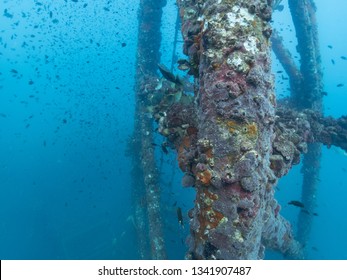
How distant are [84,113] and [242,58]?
36453 mm

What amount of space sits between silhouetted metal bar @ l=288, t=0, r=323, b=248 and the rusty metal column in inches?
288

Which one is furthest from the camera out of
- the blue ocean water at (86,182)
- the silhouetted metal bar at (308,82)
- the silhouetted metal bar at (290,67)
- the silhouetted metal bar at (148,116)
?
the blue ocean water at (86,182)

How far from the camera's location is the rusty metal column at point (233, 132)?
2.93 meters

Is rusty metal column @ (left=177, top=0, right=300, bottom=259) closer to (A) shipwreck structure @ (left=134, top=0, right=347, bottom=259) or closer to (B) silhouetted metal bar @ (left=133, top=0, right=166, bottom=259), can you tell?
(A) shipwreck structure @ (left=134, top=0, right=347, bottom=259)

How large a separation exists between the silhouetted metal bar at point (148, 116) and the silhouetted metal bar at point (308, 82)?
4945mm

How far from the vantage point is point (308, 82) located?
402 inches

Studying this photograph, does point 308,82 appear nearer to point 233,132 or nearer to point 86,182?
point 233,132

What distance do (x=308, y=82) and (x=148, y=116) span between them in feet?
18.1

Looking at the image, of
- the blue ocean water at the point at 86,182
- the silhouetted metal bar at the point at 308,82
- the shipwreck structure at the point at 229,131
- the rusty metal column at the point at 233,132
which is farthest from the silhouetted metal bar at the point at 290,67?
the rusty metal column at the point at 233,132

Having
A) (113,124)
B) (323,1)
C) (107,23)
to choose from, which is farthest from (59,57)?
(323,1)

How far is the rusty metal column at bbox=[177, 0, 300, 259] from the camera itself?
9.60 ft

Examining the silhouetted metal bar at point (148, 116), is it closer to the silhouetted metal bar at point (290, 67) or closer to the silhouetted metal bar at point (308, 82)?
the silhouetted metal bar at point (290, 67)

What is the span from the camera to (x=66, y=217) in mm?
25047

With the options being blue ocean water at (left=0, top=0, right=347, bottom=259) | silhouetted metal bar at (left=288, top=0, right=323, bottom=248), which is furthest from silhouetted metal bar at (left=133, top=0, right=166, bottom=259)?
silhouetted metal bar at (left=288, top=0, right=323, bottom=248)
